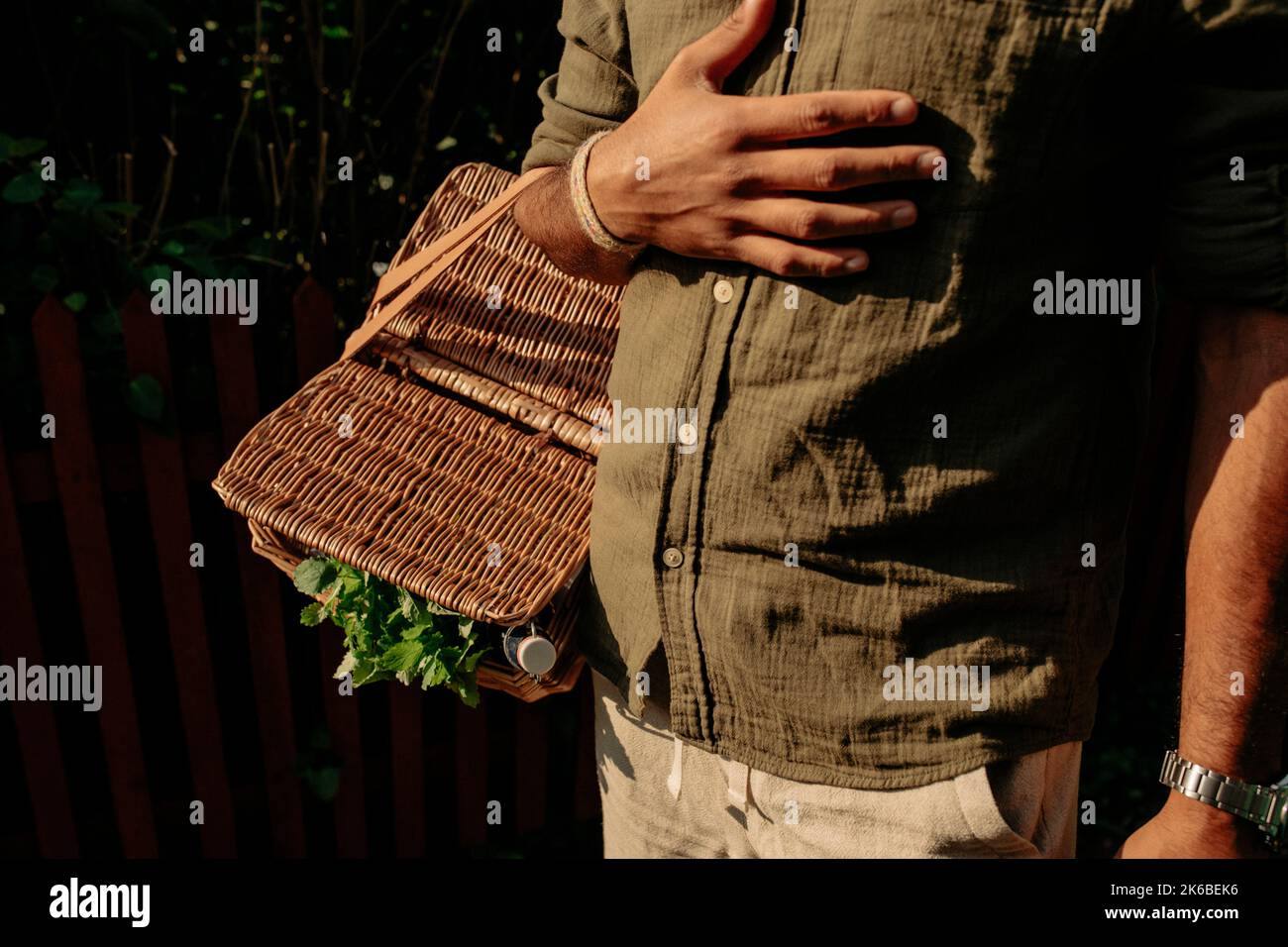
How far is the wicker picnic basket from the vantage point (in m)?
1.75

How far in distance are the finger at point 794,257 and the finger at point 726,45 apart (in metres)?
0.20

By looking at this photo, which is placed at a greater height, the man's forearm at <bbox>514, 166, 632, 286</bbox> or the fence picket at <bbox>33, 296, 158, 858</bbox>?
the man's forearm at <bbox>514, 166, 632, 286</bbox>

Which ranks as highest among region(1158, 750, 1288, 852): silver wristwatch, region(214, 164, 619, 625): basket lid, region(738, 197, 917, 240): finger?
region(738, 197, 917, 240): finger

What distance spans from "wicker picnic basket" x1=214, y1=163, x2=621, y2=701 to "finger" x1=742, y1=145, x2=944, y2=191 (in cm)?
54

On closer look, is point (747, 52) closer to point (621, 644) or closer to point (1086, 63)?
point (1086, 63)

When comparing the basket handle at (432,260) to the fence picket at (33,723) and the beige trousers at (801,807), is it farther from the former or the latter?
the fence picket at (33,723)

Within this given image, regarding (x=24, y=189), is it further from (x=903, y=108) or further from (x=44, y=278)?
(x=903, y=108)

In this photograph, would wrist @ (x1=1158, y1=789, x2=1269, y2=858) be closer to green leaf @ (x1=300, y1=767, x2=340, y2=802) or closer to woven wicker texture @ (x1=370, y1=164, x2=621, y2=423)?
woven wicker texture @ (x1=370, y1=164, x2=621, y2=423)

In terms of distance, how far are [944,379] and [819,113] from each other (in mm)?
337

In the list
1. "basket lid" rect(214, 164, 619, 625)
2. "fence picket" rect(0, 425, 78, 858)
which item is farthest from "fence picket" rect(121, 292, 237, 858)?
"basket lid" rect(214, 164, 619, 625)

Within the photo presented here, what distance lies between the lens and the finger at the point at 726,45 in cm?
136

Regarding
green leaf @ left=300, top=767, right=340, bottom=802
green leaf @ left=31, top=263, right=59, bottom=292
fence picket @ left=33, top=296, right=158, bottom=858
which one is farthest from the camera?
green leaf @ left=300, top=767, right=340, bottom=802

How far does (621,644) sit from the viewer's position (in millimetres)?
1664
